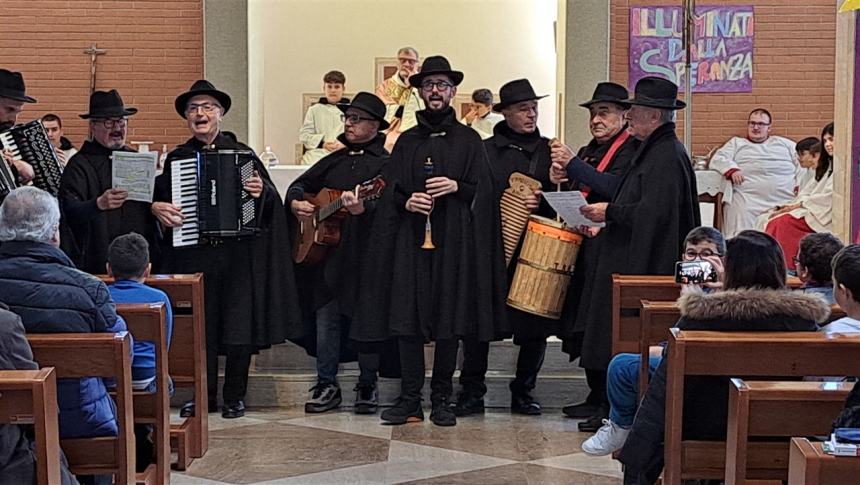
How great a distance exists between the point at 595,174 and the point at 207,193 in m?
2.16

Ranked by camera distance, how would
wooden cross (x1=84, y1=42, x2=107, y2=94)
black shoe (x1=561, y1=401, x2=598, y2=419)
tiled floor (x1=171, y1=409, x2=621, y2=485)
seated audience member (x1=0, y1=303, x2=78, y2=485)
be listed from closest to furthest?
1. seated audience member (x1=0, y1=303, x2=78, y2=485)
2. tiled floor (x1=171, y1=409, x2=621, y2=485)
3. black shoe (x1=561, y1=401, x2=598, y2=419)
4. wooden cross (x1=84, y1=42, x2=107, y2=94)

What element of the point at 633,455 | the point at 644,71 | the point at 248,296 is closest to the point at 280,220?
the point at 248,296

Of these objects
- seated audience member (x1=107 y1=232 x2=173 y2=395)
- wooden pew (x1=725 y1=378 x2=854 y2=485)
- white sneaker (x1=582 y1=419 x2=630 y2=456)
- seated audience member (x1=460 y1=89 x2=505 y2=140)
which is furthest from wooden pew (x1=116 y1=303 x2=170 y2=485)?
seated audience member (x1=460 y1=89 x2=505 y2=140)

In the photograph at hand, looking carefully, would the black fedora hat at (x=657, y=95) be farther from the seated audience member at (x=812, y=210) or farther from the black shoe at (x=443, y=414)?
the seated audience member at (x=812, y=210)

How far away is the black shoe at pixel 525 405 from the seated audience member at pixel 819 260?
2.55m

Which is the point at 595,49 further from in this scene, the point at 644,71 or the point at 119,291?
the point at 119,291

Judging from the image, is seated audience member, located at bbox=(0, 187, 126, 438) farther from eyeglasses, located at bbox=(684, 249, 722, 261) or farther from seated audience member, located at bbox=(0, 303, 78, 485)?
eyeglasses, located at bbox=(684, 249, 722, 261)

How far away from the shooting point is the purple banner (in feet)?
42.1

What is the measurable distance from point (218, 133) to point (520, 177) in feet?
5.85

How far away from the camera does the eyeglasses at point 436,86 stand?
22.6 ft

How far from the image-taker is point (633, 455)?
173 inches

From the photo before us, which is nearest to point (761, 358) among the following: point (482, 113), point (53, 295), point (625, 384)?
point (625, 384)

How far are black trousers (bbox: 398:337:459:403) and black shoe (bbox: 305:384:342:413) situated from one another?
0.50m

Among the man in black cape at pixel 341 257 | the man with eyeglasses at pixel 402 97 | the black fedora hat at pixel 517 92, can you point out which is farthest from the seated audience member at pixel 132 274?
the man with eyeglasses at pixel 402 97
